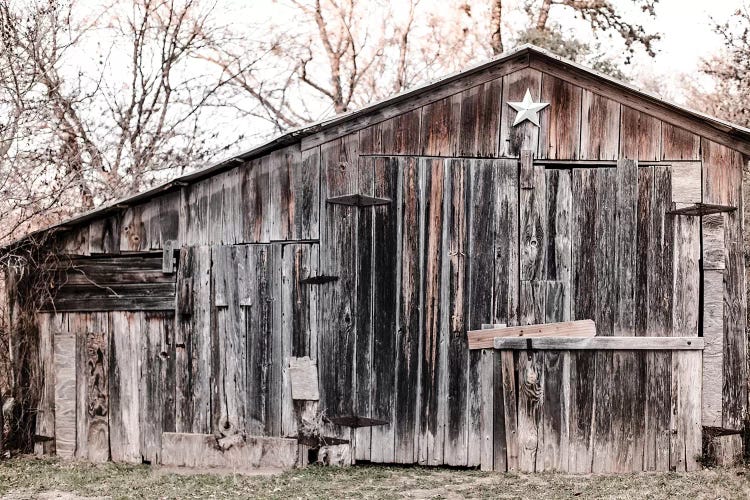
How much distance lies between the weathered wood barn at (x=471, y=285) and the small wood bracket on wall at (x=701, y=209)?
0.07ft

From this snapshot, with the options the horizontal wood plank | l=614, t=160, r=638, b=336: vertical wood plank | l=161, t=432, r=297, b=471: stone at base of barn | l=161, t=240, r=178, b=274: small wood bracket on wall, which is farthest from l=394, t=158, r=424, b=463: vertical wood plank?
l=161, t=240, r=178, b=274: small wood bracket on wall

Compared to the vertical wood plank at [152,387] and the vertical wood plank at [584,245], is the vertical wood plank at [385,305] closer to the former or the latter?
the vertical wood plank at [584,245]

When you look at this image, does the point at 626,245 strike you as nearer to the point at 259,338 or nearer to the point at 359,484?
the point at 359,484

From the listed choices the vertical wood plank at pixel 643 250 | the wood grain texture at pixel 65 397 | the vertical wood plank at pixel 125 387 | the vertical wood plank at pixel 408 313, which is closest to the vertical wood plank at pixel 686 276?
the vertical wood plank at pixel 643 250

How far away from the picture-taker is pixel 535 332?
7676 mm

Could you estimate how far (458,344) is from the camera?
7.77 meters

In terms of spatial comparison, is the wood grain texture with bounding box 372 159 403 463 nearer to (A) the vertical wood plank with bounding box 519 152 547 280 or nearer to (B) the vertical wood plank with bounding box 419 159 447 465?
(B) the vertical wood plank with bounding box 419 159 447 465

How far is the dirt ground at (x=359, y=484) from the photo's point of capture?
6816 mm

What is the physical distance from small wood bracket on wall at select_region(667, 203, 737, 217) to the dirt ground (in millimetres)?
2515

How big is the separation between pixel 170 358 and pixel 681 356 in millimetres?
5311

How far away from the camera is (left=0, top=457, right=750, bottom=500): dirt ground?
682 centimetres

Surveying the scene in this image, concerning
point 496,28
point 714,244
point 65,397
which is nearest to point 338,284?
point 65,397

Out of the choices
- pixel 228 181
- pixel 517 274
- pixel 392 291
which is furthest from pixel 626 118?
pixel 228 181

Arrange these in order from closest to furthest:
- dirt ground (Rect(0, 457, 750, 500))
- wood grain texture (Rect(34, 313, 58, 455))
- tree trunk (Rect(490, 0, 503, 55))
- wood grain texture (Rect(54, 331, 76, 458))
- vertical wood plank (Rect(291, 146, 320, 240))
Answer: dirt ground (Rect(0, 457, 750, 500)) < vertical wood plank (Rect(291, 146, 320, 240)) < wood grain texture (Rect(54, 331, 76, 458)) < wood grain texture (Rect(34, 313, 58, 455)) < tree trunk (Rect(490, 0, 503, 55))
